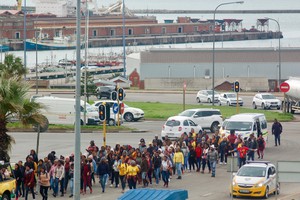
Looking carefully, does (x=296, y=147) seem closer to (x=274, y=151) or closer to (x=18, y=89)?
(x=274, y=151)

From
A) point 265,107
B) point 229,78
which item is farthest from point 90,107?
point 229,78

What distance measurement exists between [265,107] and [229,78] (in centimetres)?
2927

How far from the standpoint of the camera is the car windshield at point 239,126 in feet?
142

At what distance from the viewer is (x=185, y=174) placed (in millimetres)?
36562

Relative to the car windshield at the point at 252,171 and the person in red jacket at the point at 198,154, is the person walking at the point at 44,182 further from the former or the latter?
the person in red jacket at the point at 198,154

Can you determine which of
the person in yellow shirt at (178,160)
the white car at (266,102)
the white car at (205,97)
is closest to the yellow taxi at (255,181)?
the person in yellow shirt at (178,160)

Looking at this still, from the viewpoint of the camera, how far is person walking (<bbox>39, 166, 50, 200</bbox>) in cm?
2972

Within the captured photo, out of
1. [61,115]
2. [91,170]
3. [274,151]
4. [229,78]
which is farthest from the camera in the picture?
[229,78]

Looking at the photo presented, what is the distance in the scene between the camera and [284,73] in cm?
10288

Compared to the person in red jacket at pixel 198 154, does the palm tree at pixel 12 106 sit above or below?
above

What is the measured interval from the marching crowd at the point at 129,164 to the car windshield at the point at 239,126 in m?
3.27

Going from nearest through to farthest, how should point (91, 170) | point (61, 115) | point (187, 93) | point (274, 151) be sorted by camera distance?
Answer: point (91, 170) < point (274, 151) < point (61, 115) < point (187, 93)

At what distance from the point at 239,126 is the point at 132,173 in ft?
42.3

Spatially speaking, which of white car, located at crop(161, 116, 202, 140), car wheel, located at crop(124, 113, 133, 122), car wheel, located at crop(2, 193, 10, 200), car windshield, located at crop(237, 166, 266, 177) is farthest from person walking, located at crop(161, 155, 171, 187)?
car wheel, located at crop(124, 113, 133, 122)
